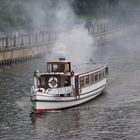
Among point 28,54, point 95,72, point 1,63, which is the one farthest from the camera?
point 28,54

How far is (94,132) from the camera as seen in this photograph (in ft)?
178

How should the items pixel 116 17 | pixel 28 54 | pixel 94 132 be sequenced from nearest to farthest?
pixel 94 132
pixel 28 54
pixel 116 17

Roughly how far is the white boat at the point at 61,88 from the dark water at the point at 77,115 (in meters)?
0.88

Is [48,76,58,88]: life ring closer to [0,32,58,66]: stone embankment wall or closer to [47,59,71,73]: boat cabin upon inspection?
[47,59,71,73]: boat cabin

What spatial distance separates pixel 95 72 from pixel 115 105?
6.83 meters

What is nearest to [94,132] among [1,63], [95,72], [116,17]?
[95,72]

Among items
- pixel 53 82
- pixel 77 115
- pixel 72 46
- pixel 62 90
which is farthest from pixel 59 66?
pixel 72 46

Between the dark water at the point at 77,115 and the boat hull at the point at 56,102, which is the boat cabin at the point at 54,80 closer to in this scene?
the boat hull at the point at 56,102

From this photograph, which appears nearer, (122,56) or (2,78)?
(2,78)

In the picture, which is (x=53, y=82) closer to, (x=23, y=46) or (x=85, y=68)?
(x=85, y=68)

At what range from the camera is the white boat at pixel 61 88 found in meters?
61.0

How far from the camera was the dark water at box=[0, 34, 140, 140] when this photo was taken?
53.8m

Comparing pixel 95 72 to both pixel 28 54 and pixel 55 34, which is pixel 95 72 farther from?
pixel 55 34

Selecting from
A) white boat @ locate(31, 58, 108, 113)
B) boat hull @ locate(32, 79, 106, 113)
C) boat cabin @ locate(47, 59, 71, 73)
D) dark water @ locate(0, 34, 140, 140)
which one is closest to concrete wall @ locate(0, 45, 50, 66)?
dark water @ locate(0, 34, 140, 140)
